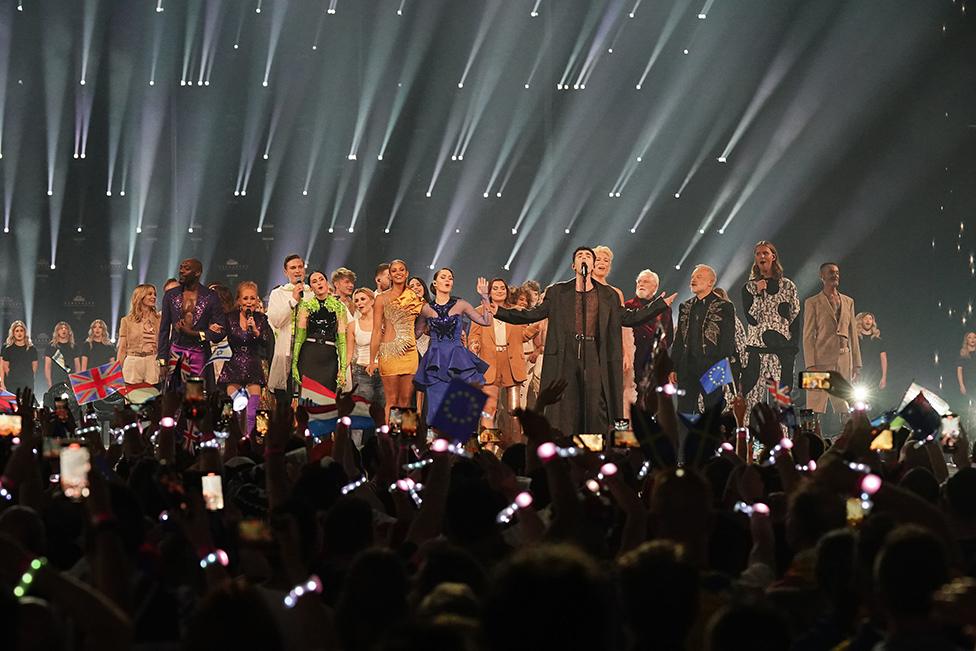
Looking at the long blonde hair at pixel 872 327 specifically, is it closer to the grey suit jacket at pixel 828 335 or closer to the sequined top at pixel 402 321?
the grey suit jacket at pixel 828 335

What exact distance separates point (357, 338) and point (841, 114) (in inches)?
318

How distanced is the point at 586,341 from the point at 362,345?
3201 mm

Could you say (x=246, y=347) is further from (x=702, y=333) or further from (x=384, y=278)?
(x=702, y=333)

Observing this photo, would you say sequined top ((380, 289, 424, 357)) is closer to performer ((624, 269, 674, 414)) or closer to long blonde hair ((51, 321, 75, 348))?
performer ((624, 269, 674, 414))

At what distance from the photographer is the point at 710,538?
12.8 ft

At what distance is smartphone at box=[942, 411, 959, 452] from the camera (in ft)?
25.1

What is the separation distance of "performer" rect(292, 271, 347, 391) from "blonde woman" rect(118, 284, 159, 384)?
2.27 metres

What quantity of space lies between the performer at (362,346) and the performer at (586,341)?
2447 millimetres

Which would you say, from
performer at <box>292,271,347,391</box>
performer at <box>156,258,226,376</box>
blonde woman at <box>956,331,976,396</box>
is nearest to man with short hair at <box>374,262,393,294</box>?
performer at <box>292,271,347,391</box>

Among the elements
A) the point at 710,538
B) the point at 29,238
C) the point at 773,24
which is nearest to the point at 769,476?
the point at 710,538

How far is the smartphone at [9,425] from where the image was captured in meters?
6.45

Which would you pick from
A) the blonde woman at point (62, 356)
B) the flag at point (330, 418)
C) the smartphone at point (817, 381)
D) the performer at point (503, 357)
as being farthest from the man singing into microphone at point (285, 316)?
the smartphone at point (817, 381)

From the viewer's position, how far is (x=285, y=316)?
16.1 meters

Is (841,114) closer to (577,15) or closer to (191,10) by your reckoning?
(577,15)
